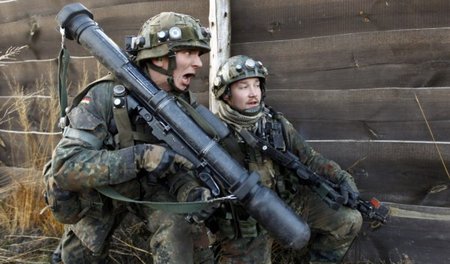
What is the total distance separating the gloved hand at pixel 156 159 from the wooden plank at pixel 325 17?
1567mm

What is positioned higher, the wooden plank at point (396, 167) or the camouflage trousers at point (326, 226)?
the wooden plank at point (396, 167)

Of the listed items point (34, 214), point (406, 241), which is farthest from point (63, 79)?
point (406, 241)

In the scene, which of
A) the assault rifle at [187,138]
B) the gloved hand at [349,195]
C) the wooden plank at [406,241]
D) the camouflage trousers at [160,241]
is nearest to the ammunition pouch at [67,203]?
the camouflage trousers at [160,241]

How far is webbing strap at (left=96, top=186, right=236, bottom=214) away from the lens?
2.87 m

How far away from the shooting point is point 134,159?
2.88 metres

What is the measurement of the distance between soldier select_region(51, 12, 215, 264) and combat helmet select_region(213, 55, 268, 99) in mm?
257

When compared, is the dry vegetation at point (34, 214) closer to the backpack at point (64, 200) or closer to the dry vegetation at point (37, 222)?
the dry vegetation at point (37, 222)

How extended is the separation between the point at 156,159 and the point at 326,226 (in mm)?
1372

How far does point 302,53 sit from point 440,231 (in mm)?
1652

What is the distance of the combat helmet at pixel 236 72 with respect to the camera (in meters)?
3.44

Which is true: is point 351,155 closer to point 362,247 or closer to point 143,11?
point 362,247

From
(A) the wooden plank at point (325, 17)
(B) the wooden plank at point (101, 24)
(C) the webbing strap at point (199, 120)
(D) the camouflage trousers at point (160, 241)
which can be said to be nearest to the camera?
(D) the camouflage trousers at point (160, 241)

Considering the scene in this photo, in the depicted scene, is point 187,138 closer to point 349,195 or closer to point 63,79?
point 63,79

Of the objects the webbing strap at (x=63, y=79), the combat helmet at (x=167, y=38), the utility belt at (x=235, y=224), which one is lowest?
the utility belt at (x=235, y=224)
